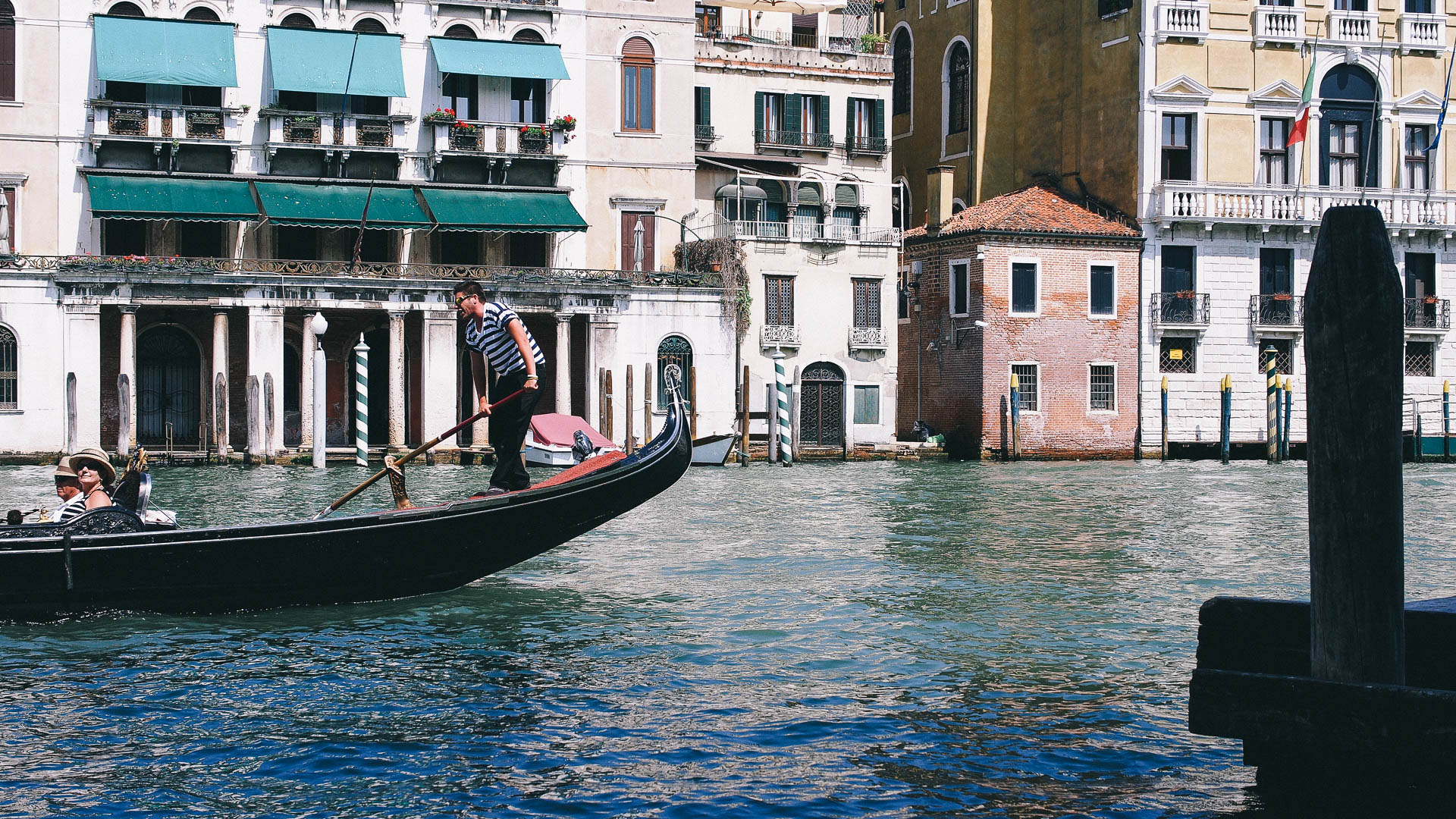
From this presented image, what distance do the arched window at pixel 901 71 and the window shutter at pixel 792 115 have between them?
414 cm

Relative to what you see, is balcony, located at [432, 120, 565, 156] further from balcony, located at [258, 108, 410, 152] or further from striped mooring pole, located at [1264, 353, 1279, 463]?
striped mooring pole, located at [1264, 353, 1279, 463]

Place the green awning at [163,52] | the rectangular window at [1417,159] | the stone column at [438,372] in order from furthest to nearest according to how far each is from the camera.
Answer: the rectangular window at [1417,159] < the stone column at [438,372] < the green awning at [163,52]

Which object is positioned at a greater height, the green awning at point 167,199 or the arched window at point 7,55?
the arched window at point 7,55

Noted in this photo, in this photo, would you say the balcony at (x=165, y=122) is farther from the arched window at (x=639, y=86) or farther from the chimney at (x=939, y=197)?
the chimney at (x=939, y=197)

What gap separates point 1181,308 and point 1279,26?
5.92 m

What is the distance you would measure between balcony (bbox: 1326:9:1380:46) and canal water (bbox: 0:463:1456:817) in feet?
64.5

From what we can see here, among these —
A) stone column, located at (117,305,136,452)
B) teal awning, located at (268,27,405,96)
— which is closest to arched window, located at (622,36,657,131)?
teal awning, located at (268,27,405,96)

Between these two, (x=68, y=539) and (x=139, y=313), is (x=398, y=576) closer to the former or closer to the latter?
(x=68, y=539)

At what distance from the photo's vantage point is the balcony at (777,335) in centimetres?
3095

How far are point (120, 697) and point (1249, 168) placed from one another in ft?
92.5

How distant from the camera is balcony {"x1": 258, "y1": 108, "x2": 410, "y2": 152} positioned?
92.8 ft

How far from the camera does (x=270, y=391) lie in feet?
89.7

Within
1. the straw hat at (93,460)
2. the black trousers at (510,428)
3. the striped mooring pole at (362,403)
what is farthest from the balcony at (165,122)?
the black trousers at (510,428)

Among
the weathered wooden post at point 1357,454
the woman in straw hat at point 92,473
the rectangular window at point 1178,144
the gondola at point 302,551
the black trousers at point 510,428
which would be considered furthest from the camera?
the rectangular window at point 1178,144
